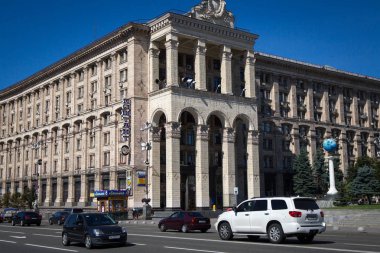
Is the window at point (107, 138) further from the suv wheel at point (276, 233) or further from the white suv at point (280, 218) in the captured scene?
the suv wheel at point (276, 233)

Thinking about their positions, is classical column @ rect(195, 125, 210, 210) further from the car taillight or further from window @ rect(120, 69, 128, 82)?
the car taillight

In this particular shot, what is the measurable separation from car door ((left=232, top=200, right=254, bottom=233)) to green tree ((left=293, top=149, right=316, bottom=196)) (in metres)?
52.8

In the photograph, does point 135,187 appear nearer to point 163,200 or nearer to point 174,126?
point 163,200

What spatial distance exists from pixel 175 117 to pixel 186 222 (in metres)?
27.1

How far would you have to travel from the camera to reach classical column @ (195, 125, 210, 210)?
58.8m

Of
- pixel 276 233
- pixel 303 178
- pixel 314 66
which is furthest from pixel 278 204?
pixel 314 66

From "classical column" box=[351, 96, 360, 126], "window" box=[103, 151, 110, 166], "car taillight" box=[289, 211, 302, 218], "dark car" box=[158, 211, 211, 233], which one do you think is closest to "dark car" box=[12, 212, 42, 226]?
"dark car" box=[158, 211, 211, 233]

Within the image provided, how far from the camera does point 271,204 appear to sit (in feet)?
68.3

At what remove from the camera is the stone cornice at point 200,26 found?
59.1 metres

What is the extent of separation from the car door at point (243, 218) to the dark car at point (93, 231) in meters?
4.95

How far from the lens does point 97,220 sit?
68.0ft

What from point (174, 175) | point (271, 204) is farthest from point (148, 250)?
point (174, 175)

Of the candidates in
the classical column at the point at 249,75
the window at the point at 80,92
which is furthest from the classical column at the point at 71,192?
the classical column at the point at 249,75

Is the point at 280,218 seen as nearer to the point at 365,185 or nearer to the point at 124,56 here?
the point at 365,185
